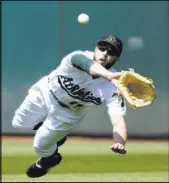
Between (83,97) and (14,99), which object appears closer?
(83,97)

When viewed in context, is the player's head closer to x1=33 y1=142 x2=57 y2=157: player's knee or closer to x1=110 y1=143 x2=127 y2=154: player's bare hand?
x1=110 y1=143 x2=127 y2=154: player's bare hand

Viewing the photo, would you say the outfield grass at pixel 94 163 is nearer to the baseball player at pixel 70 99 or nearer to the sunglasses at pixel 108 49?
the baseball player at pixel 70 99

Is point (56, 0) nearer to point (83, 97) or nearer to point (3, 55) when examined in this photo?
point (3, 55)

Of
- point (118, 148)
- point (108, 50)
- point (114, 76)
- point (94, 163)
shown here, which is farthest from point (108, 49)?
point (94, 163)

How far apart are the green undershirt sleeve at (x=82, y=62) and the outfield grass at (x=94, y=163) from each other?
303cm

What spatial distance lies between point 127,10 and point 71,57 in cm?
949

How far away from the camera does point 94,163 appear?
12.1 meters

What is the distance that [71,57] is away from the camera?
6941 millimetres

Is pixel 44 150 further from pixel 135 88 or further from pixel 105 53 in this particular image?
pixel 135 88

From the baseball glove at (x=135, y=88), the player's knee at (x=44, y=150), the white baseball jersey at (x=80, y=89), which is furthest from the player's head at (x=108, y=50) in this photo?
the player's knee at (x=44, y=150)

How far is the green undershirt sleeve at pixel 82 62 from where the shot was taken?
652cm

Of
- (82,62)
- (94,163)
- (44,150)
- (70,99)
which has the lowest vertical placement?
(94,163)

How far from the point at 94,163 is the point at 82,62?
18.4ft

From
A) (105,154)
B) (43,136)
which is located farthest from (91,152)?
(43,136)
